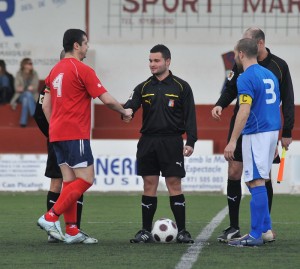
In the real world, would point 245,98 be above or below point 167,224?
above

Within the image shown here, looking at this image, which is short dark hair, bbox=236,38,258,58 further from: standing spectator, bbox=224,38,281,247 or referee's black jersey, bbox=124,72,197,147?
referee's black jersey, bbox=124,72,197,147

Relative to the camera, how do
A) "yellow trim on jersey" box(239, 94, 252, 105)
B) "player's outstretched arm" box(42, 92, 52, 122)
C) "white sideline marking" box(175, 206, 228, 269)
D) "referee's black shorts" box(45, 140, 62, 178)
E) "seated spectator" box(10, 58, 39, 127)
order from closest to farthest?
"white sideline marking" box(175, 206, 228, 269), "yellow trim on jersey" box(239, 94, 252, 105), "player's outstretched arm" box(42, 92, 52, 122), "referee's black shorts" box(45, 140, 62, 178), "seated spectator" box(10, 58, 39, 127)

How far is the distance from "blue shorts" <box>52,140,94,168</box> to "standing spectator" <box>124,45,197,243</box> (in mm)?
709

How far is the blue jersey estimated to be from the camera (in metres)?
9.30

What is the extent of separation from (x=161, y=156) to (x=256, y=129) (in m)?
1.10

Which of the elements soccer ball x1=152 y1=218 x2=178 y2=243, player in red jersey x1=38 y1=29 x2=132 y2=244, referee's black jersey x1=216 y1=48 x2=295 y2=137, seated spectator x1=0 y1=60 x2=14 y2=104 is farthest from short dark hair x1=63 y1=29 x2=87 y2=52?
seated spectator x1=0 y1=60 x2=14 y2=104

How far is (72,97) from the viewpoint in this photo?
378 inches

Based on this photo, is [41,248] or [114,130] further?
[114,130]

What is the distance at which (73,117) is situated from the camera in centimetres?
956

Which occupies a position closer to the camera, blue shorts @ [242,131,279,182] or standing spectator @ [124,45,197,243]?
blue shorts @ [242,131,279,182]

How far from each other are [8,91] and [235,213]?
14124 millimetres

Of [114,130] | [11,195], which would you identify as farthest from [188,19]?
[11,195]

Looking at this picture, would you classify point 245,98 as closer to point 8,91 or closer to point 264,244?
point 264,244

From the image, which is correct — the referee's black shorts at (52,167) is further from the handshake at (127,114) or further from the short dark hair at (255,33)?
the short dark hair at (255,33)
